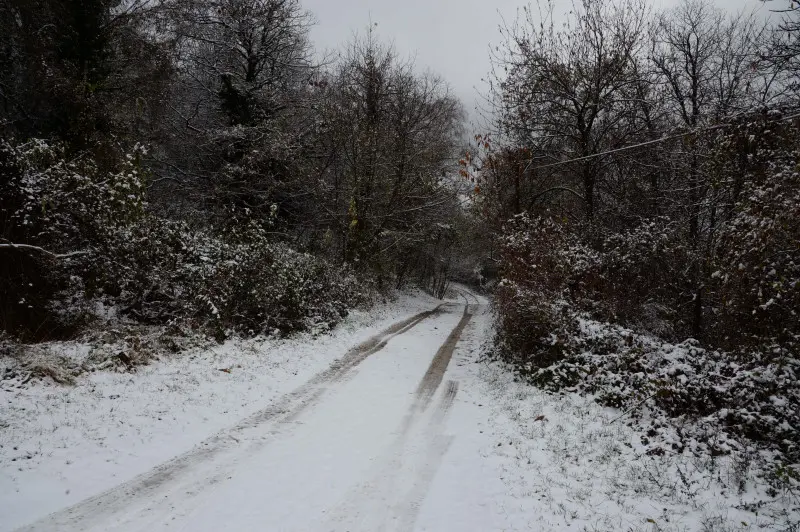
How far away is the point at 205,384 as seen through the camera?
862 centimetres

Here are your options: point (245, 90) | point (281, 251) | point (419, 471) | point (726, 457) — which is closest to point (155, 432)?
point (419, 471)

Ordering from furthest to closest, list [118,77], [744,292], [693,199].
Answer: [118,77] → [693,199] → [744,292]

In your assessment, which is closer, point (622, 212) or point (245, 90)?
point (622, 212)

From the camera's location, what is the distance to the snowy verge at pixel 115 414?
194 inches

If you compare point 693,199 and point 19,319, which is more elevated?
point 693,199

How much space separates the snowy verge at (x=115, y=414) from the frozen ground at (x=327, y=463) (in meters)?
0.03

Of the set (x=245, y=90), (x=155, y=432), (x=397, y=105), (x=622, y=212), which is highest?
(x=397, y=105)

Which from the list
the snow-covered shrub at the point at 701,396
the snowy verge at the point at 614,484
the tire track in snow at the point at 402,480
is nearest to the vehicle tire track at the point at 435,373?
the tire track in snow at the point at 402,480

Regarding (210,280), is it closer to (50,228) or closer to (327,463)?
(50,228)

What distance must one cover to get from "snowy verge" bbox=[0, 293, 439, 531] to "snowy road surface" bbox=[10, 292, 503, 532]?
337mm

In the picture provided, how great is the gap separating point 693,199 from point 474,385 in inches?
364

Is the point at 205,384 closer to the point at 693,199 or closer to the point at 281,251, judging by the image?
the point at 281,251

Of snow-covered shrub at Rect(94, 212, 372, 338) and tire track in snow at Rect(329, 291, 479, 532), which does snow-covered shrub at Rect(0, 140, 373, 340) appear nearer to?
snow-covered shrub at Rect(94, 212, 372, 338)

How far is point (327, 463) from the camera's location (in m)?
6.03
